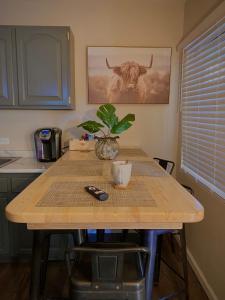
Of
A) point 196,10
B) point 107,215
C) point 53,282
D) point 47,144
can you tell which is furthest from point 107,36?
point 53,282

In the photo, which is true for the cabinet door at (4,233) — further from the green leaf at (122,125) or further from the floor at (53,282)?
the green leaf at (122,125)

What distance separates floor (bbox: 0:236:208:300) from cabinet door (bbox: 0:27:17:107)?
1.49m

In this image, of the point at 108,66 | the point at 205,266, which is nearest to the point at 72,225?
the point at 205,266

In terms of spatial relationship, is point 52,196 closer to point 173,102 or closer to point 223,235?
point 223,235

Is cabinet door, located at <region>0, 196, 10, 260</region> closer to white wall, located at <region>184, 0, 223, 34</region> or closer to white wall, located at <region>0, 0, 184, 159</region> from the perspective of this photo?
white wall, located at <region>0, 0, 184, 159</region>

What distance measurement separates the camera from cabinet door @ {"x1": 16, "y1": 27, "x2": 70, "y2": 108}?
6.88 feet

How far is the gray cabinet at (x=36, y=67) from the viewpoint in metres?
2.09

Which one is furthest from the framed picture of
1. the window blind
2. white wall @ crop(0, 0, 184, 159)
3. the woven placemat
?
the woven placemat

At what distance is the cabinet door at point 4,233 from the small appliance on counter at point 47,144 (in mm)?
521

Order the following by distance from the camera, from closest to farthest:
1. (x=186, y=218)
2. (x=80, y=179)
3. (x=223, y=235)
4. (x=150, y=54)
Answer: (x=186, y=218) < (x=80, y=179) < (x=223, y=235) < (x=150, y=54)

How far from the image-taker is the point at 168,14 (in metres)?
2.41

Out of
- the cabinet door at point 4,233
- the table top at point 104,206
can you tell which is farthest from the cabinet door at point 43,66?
the table top at point 104,206

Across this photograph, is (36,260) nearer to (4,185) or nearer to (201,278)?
(4,185)

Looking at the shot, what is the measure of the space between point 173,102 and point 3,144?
6.25ft
